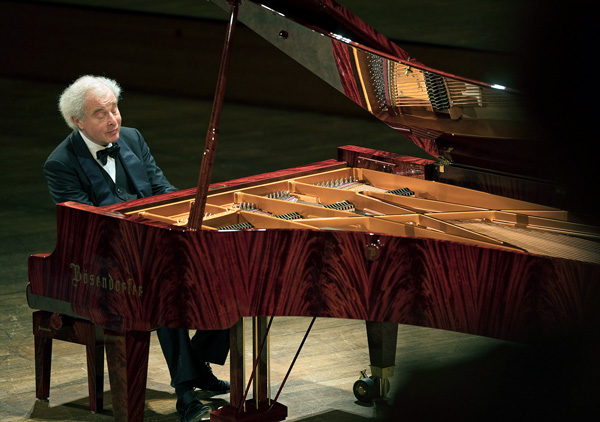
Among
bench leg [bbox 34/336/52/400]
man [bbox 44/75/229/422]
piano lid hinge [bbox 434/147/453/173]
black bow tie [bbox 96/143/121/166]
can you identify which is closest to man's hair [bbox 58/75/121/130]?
man [bbox 44/75/229/422]

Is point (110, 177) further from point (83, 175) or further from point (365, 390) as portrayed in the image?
point (365, 390)

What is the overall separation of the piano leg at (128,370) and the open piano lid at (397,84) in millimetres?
1146

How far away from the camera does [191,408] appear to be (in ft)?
12.9

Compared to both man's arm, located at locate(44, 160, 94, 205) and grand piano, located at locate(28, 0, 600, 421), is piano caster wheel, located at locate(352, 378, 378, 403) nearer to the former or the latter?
grand piano, located at locate(28, 0, 600, 421)

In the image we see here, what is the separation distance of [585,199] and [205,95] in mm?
6770

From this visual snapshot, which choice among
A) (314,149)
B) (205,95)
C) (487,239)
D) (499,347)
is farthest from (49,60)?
(487,239)

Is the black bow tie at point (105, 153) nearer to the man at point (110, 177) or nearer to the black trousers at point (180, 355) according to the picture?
the man at point (110, 177)

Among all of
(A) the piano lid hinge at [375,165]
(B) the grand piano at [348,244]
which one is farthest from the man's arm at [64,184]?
(A) the piano lid hinge at [375,165]

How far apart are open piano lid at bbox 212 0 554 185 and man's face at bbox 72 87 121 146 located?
2.01 ft

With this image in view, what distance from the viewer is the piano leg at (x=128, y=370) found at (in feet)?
11.6

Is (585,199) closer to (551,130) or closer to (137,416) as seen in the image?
(551,130)

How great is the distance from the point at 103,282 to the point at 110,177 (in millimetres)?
676

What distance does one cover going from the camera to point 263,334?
12.5 feet

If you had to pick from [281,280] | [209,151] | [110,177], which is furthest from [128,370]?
[110,177]
